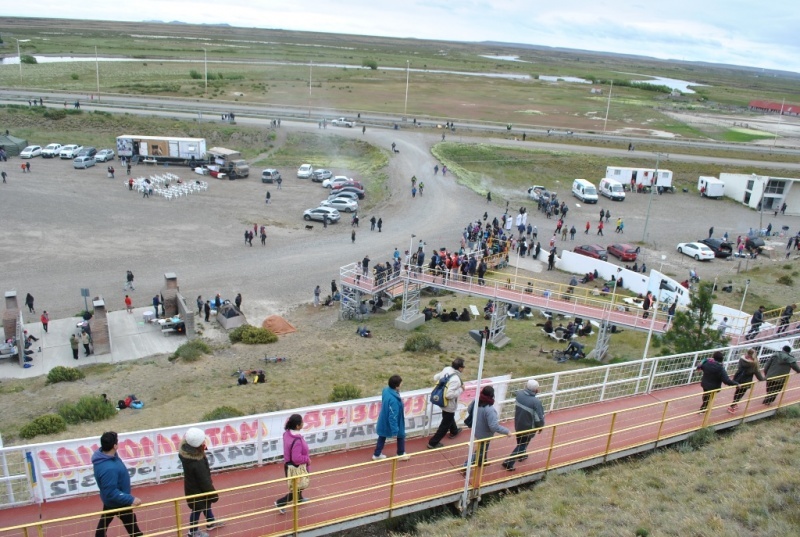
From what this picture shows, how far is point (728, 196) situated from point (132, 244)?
50.8 meters

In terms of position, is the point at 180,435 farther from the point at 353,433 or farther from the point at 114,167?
the point at 114,167

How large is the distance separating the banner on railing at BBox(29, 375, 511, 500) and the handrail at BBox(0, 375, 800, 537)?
0.80m

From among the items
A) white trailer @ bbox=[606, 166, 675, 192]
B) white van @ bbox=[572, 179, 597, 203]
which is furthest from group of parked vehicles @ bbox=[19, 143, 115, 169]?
white trailer @ bbox=[606, 166, 675, 192]

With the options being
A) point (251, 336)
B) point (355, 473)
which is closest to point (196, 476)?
point (355, 473)

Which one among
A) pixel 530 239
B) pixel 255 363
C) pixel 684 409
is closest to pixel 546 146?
pixel 530 239

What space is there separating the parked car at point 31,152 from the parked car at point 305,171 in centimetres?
2361

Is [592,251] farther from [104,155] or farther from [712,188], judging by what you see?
[104,155]

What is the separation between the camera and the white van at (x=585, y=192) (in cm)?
5169

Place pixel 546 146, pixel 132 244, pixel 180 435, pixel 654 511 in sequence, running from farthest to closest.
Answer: pixel 546 146, pixel 132 244, pixel 180 435, pixel 654 511

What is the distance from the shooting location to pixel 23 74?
4080 inches

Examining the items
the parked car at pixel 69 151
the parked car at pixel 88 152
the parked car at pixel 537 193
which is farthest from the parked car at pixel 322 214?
the parked car at pixel 69 151

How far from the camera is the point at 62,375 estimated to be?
20.9m

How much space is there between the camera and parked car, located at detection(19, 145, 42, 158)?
53906 millimetres

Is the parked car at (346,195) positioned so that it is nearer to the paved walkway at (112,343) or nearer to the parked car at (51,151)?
the paved walkway at (112,343)
